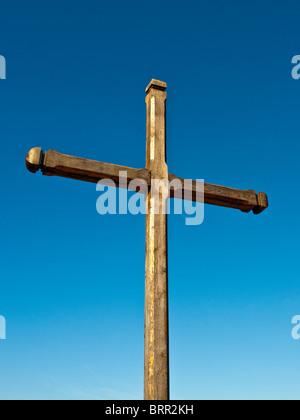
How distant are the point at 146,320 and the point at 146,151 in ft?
6.85

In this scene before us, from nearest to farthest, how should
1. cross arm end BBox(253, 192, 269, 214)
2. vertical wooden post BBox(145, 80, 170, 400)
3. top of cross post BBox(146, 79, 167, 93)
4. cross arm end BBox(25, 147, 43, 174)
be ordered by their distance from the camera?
vertical wooden post BBox(145, 80, 170, 400), cross arm end BBox(25, 147, 43, 174), top of cross post BBox(146, 79, 167, 93), cross arm end BBox(253, 192, 269, 214)

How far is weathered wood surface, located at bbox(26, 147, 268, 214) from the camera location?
573 cm

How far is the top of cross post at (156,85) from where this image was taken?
653 cm

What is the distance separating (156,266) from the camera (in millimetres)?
5562

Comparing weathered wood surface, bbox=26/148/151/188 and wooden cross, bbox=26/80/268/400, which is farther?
weathered wood surface, bbox=26/148/151/188

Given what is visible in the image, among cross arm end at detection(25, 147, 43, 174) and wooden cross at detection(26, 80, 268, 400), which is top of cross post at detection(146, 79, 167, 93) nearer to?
wooden cross at detection(26, 80, 268, 400)

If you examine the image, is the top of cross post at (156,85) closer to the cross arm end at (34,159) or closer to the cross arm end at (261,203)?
the cross arm end at (34,159)

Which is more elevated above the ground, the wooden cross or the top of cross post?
the top of cross post

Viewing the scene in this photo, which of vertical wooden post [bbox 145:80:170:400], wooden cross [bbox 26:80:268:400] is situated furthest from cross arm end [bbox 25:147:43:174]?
vertical wooden post [bbox 145:80:170:400]

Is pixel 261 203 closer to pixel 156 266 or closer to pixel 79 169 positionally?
pixel 156 266
